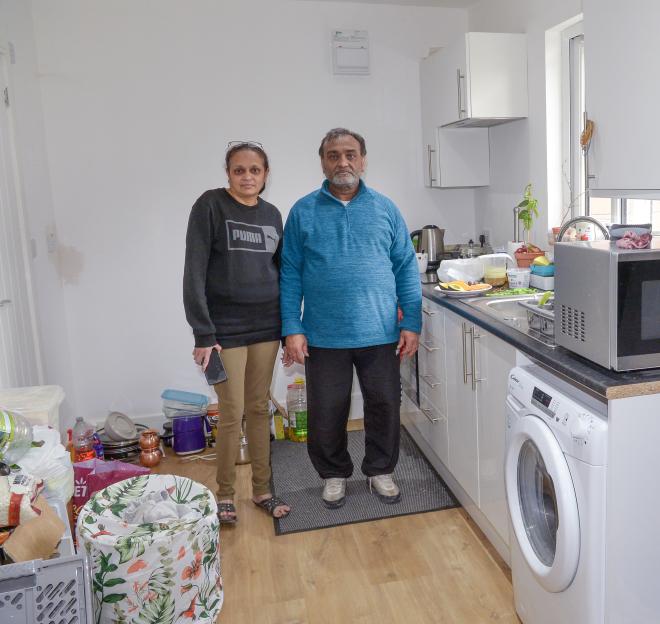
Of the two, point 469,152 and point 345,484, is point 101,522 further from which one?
point 469,152

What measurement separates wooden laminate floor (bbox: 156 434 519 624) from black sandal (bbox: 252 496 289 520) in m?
0.03

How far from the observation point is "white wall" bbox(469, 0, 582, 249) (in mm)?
2896

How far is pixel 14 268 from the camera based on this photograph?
106 inches

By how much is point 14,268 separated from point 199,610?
5.33 ft

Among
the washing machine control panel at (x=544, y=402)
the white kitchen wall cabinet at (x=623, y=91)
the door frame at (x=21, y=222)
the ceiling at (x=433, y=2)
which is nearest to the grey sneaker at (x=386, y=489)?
the washing machine control panel at (x=544, y=402)

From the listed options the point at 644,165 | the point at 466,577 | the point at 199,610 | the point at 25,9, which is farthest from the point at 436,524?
the point at 25,9

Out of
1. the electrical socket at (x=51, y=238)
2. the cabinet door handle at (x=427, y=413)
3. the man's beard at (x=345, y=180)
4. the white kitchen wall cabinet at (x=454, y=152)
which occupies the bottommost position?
the cabinet door handle at (x=427, y=413)

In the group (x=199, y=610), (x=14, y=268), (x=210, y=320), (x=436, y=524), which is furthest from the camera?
(x=14, y=268)

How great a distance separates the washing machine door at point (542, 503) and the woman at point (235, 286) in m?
1.03

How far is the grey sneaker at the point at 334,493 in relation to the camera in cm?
261

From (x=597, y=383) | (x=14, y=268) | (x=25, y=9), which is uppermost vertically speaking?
(x=25, y=9)

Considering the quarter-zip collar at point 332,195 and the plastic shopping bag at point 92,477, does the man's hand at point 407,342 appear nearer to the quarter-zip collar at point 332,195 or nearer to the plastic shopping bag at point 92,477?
the quarter-zip collar at point 332,195

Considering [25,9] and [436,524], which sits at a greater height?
[25,9]

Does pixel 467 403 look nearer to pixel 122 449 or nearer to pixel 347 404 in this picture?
pixel 347 404
